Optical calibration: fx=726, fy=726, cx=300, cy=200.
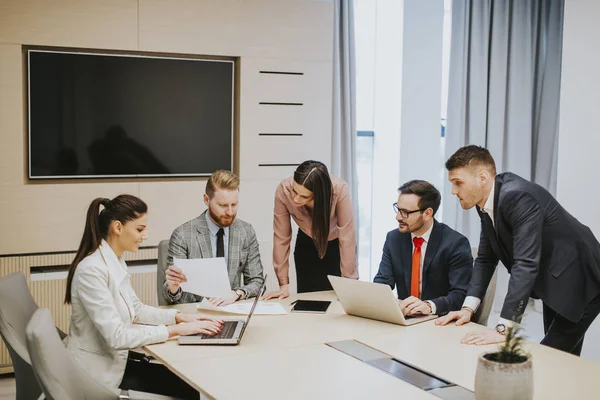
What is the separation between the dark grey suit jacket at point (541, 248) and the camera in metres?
2.89

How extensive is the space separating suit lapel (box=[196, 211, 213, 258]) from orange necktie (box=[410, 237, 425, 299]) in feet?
3.18

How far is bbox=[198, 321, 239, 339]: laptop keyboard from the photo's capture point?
2.76 metres

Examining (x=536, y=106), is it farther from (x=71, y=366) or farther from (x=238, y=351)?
(x=71, y=366)

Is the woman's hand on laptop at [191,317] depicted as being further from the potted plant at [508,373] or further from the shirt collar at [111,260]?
the potted plant at [508,373]

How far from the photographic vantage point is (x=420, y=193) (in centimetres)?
339

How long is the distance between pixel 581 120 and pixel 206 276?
2.65 metres

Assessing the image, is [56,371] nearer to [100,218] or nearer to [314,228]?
[100,218]

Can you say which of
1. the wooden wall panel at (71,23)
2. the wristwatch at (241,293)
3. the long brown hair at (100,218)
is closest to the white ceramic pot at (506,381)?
the long brown hair at (100,218)

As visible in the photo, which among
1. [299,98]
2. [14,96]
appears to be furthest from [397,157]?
[14,96]

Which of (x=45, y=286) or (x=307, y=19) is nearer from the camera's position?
(x=45, y=286)

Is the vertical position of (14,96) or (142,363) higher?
(14,96)

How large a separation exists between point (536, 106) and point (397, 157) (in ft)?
4.63

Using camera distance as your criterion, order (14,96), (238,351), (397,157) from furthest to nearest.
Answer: (397,157) < (14,96) < (238,351)

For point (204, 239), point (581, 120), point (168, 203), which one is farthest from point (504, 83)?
point (204, 239)
